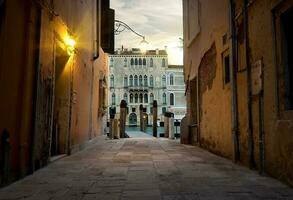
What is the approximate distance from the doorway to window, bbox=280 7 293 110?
16.4 ft

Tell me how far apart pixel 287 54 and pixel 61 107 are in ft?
17.4

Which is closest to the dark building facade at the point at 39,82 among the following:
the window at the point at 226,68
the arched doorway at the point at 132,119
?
the window at the point at 226,68

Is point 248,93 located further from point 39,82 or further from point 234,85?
point 39,82

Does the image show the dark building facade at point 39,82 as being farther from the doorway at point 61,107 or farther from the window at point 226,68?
the window at point 226,68

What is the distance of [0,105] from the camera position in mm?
4008

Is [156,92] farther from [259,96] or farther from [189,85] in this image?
[259,96]

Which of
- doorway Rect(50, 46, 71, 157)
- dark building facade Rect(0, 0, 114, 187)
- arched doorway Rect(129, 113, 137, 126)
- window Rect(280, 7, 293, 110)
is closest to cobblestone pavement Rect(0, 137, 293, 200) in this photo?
dark building facade Rect(0, 0, 114, 187)

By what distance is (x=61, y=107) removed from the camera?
306 inches

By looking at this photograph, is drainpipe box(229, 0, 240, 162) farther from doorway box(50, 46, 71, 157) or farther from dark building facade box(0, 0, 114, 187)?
doorway box(50, 46, 71, 157)

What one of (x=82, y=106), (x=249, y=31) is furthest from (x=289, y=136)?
(x=82, y=106)

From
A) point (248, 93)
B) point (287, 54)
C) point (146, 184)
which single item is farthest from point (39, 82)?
point (287, 54)

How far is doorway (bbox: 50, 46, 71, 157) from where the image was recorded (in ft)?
25.2

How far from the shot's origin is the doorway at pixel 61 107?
7672 millimetres

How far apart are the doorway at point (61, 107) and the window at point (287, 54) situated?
197 inches
